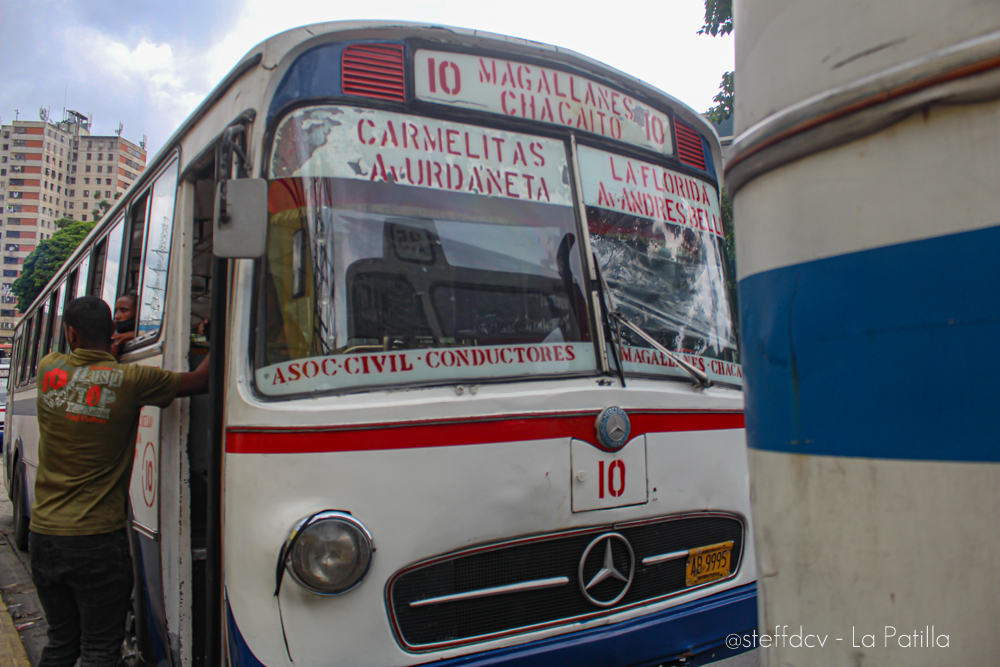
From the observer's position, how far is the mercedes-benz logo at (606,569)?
7.78 feet

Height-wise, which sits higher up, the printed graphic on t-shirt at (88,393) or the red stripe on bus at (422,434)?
the printed graphic on t-shirt at (88,393)

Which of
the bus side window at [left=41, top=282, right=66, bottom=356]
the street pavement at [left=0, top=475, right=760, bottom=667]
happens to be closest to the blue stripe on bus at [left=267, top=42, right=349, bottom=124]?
the street pavement at [left=0, top=475, right=760, bottom=667]

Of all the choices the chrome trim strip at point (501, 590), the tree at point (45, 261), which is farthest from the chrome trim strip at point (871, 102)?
the tree at point (45, 261)

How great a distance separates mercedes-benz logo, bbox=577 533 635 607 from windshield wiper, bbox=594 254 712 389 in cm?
58

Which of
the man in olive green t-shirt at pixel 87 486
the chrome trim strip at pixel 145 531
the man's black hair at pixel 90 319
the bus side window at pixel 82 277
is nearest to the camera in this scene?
the man in olive green t-shirt at pixel 87 486

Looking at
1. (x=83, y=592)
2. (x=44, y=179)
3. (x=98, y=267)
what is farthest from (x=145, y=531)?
(x=44, y=179)

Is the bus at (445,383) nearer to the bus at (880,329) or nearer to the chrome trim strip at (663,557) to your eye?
the chrome trim strip at (663,557)

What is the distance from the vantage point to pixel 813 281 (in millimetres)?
1065

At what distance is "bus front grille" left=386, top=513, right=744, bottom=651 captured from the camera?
216 cm

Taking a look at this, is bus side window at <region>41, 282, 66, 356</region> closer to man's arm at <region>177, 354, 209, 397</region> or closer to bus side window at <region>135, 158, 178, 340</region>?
bus side window at <region>135, 158, 178, 340</region>

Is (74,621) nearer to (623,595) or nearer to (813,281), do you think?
(623,595)

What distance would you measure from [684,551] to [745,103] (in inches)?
75.8

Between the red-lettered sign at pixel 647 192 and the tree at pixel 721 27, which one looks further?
the tree at pixel 721 27

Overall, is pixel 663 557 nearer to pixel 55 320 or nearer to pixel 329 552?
pixel 329 552
